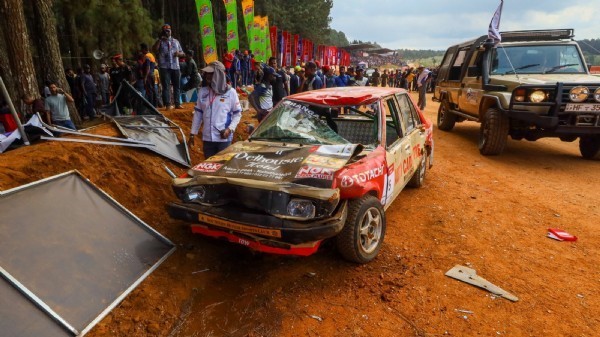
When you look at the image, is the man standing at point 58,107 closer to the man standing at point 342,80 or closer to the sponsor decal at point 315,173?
the sponsor decal at point 315,173

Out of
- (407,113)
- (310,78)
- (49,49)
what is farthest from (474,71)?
(49,49)

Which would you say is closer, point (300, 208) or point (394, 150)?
point (300, 208)

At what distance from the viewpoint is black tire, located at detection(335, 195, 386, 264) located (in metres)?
3.08

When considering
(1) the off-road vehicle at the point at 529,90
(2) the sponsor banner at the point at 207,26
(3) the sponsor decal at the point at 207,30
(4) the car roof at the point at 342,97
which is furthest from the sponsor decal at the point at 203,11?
(4) the car roof at the point at 342,97

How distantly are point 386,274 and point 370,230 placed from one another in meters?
0.42

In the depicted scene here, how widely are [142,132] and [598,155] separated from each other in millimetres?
8731

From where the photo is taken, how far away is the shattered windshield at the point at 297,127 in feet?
12.5

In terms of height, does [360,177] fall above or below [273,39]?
below

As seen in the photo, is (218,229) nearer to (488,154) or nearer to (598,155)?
(488,154)

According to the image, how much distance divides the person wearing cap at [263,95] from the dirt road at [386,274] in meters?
2.60

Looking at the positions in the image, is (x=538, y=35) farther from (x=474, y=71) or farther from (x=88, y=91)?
(x=88, y=91)

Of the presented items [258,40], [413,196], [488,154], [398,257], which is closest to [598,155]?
[488,154]

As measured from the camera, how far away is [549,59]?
718 centimetres

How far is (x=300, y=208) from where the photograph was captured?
2.88 metres
